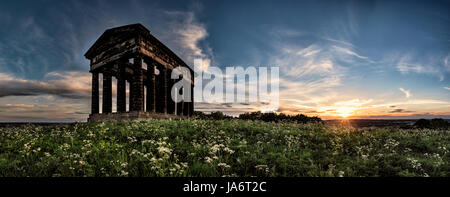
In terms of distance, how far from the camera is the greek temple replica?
18.9 meters

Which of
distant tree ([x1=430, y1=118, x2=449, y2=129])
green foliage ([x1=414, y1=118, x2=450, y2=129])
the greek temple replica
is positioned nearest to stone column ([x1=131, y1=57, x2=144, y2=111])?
the greek temple replica

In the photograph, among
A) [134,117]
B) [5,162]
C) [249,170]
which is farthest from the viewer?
[134,117]

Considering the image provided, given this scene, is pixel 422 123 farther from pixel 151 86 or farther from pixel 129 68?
pixel 129 68

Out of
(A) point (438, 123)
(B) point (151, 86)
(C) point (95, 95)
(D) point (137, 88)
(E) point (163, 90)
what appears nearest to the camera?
(D) point (137, 88)

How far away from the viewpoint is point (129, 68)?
26609 millimetres

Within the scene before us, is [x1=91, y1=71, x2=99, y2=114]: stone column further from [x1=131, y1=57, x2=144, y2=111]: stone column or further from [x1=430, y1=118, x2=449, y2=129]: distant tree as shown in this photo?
[x1=430, y1=118, x2=449, y2=129]: distant tree

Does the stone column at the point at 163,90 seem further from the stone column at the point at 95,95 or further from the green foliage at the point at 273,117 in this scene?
the green foliage at the point at 273,117

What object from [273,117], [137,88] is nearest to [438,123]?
[273,117]

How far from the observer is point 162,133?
8422 millimetres

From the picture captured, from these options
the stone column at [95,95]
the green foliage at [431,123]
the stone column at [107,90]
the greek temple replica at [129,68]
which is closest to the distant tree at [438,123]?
the green foliage at [431,123]
